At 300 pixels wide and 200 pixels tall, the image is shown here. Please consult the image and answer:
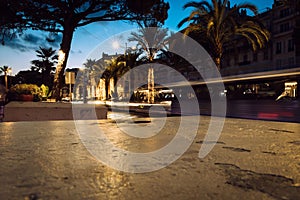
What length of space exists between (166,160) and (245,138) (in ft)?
9.38

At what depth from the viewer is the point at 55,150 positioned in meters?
4.77

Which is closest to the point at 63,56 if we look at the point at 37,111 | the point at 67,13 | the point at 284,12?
the point at 67,13

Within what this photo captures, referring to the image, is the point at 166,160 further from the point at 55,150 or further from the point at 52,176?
the point at 55,150

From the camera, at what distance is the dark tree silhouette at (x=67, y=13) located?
1438 centimetres

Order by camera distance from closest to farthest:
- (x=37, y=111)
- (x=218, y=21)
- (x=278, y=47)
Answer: (x=37, y=111) < (x=218, y=21) < (x=278, y=47)

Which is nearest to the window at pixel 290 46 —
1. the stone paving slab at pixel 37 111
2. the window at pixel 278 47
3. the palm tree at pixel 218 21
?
the window at pixel 278 47

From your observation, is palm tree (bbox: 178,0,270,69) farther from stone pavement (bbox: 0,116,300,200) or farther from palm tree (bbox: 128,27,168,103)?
stone pavement (bbox: 0,116,300,200)

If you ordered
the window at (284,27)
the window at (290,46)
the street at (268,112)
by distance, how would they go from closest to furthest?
the street at (268,112) → the window at (290,46) → the window at (284,27)

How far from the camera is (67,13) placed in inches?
572

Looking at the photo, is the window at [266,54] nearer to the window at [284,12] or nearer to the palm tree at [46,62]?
the window at [284,12]

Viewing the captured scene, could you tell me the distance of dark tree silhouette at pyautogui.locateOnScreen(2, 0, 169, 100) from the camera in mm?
A: 14375

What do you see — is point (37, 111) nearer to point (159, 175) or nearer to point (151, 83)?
point (159, 175)

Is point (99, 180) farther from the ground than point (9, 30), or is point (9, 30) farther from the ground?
point (9, 30)

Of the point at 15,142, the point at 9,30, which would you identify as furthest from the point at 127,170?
the point at 9,30
